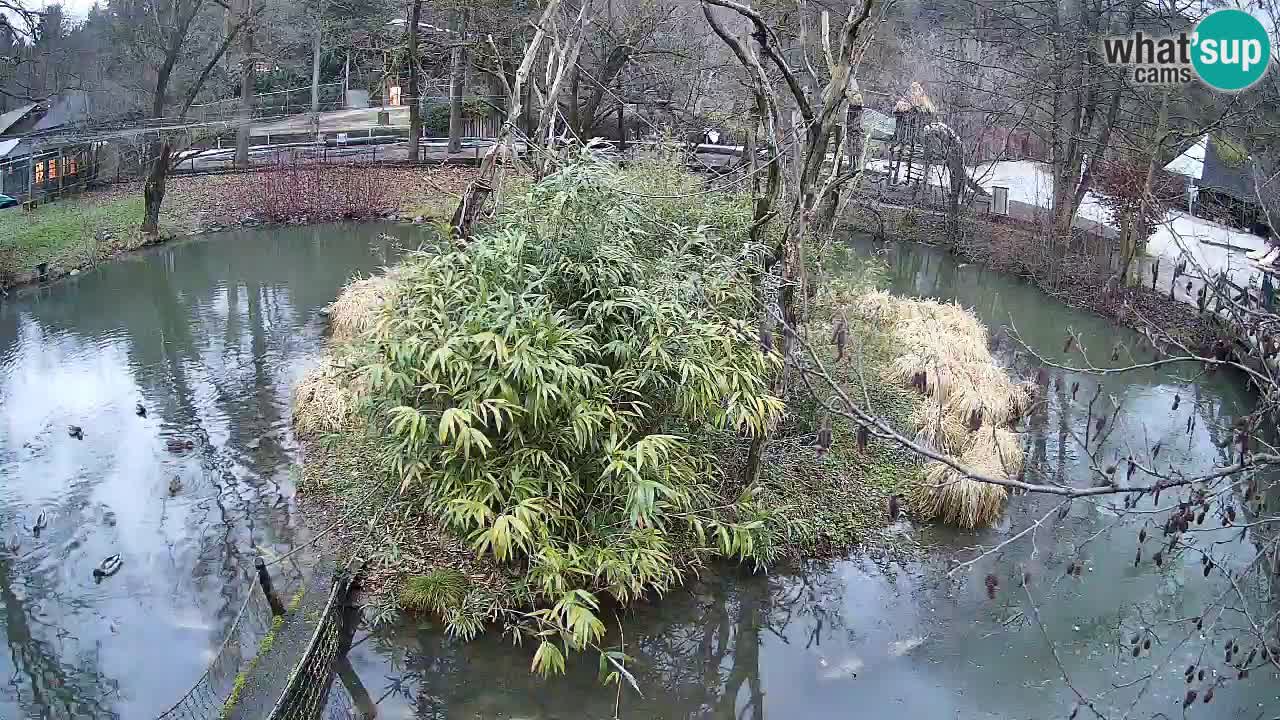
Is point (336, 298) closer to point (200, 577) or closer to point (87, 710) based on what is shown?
point (200, 577)

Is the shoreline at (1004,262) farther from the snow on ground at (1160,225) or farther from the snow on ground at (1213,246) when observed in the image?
the snow on ground at (1213,246)

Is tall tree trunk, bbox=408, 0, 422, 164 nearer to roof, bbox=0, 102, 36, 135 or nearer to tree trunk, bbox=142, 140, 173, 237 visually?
tree trunk, bbox=142, 140, 173, 237

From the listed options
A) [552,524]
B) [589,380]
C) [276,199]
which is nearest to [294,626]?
[552,524]

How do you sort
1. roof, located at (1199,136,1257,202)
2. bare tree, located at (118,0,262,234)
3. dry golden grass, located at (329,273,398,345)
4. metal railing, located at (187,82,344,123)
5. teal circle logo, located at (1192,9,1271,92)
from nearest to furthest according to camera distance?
1. teal circle logo, located at (1192,9,1271,92)
2. dry golden grass, located at (329,273,398,345)
3. roof, located at (1199,136,1257,202)
4. bare tree, located at (118,0,262,234)
5. metal railing, located at (187,82,344,123)

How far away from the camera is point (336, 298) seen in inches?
472

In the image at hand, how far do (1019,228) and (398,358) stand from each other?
11.8 m

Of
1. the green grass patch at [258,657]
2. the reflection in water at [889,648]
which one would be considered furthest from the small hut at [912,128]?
the green grass patch at [258,657]

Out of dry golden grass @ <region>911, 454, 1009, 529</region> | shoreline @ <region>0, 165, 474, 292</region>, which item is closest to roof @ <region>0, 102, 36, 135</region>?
shoreline @ <region>0, 165, 474, 292</region>

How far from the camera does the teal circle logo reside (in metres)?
8.11

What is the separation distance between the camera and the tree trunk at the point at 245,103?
16938 mm

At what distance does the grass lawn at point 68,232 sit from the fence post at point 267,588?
8187mm

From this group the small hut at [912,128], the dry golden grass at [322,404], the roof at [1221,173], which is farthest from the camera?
the small hut at [912,128]

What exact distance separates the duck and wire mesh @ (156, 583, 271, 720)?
99 centimetres

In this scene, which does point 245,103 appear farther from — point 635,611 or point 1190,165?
point 1190,165
